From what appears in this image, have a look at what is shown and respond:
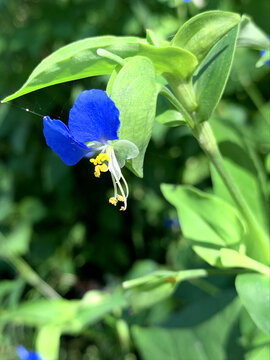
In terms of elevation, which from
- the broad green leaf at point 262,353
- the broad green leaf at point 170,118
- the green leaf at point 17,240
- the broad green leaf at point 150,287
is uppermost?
the broad green leaf at point 170,118

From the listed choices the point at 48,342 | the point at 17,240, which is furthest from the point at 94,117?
the point at 17,240

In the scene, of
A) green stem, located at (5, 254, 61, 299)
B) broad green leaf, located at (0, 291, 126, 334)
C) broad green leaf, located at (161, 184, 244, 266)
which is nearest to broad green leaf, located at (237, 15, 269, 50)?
broad green leaf, located at (161, 184, 244, 266)

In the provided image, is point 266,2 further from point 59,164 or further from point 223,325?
point 223,325

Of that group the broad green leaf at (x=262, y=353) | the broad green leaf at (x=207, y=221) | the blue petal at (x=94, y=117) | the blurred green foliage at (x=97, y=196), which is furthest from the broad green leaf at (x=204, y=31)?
the blurred green foliage at (x=97, y=196)

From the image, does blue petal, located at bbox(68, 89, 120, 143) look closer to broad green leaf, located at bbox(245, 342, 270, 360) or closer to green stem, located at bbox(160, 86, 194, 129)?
green stem, located at bbox(160, 86, 194, 129)

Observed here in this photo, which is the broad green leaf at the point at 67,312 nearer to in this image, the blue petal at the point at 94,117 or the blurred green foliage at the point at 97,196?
the blurred green foliage at the point at 97,196

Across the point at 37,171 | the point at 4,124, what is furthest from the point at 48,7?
the point at 37,171
